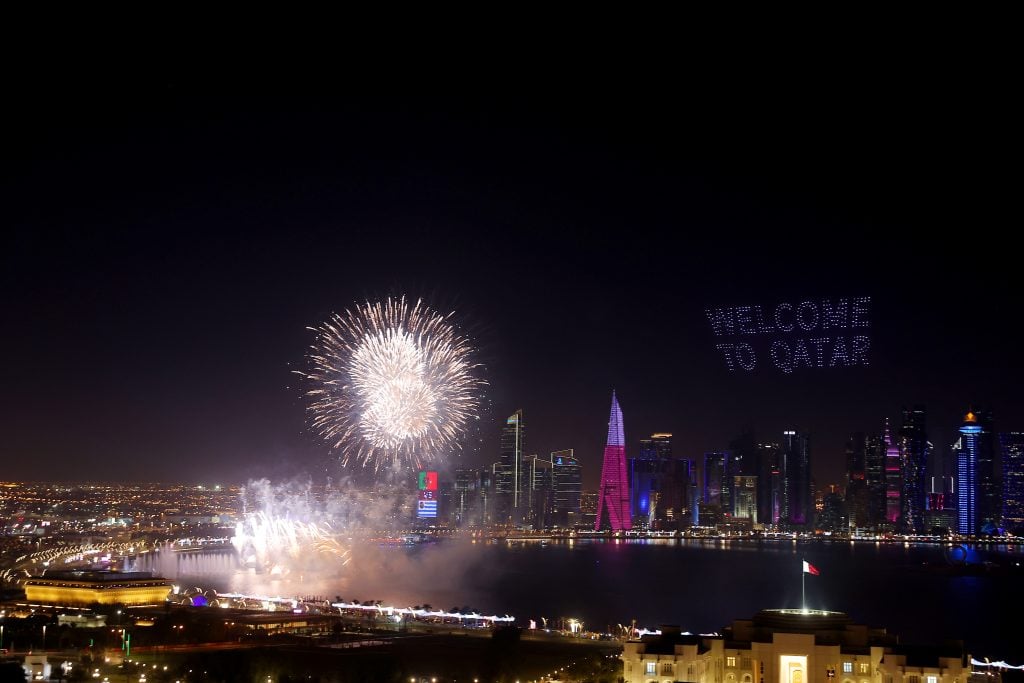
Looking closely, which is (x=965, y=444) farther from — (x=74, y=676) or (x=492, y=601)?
(x=74, y=676)

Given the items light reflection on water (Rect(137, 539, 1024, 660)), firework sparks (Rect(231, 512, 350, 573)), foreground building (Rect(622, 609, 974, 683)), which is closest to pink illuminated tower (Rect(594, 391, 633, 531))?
light reflection on water (Rect(137, 539, 1024, 660))

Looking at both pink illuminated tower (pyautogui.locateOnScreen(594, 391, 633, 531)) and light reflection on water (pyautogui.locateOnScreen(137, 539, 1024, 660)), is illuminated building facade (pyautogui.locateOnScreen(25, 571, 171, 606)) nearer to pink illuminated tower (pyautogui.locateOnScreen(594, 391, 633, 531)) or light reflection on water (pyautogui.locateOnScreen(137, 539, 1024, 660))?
light reflection on water (pyautogui.locateOnScreen(137, 539, 1024, 660))

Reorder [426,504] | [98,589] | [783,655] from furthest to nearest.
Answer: [426,504] → [98,589] → [783,655]

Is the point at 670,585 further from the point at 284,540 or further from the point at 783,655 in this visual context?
the point at 783,655

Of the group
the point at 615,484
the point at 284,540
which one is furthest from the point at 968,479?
the point at 284,540

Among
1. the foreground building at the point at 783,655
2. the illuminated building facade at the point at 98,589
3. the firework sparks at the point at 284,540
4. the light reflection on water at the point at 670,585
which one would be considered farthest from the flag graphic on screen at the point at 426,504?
the foreground building at the point at 783,655

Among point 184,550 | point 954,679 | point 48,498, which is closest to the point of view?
point 954,679

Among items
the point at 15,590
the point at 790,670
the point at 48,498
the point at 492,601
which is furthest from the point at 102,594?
the point at 48,498
